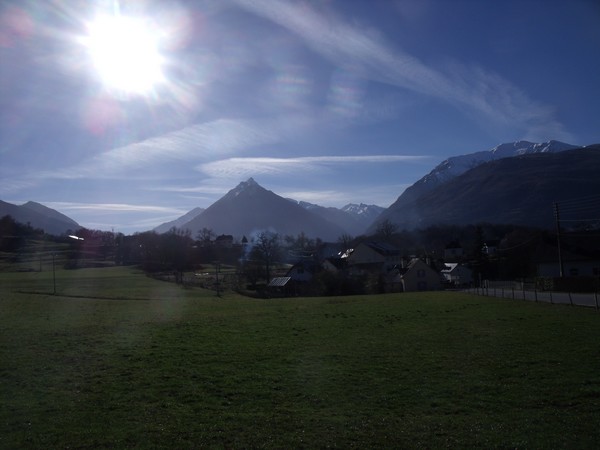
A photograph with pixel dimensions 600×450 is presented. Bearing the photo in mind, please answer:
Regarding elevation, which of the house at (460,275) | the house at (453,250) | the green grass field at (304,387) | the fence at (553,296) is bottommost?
the house at (460,275)

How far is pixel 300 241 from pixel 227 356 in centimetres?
15790

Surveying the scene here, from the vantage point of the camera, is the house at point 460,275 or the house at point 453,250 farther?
the house at point 453,250

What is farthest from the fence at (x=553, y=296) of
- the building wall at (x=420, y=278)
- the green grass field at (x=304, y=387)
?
the building wall at (x=420, y=278)

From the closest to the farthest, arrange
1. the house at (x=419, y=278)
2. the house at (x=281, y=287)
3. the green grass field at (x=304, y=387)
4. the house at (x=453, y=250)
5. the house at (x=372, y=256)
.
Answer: the green grass field at (x=304, y=387), the house at (x=281, y=287), the house at (x=419, y=278), the house at (x=372, y=256), the house at (x=453, y=250)

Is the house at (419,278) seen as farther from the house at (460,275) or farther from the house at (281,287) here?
the house at (281,287)

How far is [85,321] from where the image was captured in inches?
1153

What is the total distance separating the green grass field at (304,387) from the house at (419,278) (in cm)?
5984

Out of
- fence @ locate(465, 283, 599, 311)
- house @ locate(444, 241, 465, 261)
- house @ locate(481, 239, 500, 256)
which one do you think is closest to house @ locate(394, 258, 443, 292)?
fence @ locate(465, 283, 599, 311)

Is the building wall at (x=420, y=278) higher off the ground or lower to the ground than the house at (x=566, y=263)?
lower

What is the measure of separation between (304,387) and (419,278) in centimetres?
7532

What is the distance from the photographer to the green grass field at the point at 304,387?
372 inches

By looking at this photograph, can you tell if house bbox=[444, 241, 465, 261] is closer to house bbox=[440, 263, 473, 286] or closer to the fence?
house bbox=[440, 263, 473, 286]

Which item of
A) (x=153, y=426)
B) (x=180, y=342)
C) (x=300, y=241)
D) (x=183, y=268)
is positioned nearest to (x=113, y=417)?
(x=153, y=426)

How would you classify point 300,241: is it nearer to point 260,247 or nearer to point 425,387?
point 260,247
